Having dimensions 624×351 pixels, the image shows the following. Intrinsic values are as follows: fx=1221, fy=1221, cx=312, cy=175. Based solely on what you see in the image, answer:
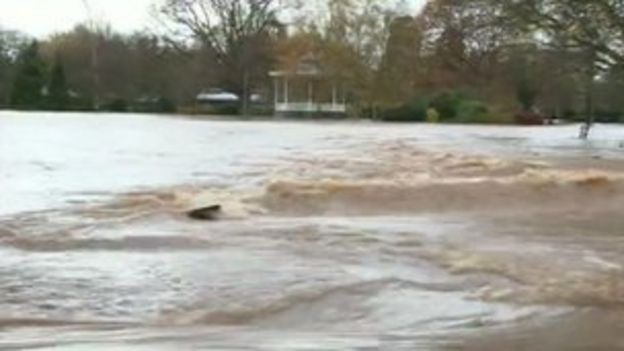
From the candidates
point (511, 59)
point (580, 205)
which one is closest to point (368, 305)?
point (580, 205)

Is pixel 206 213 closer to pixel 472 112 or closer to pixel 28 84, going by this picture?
pixel 472 112

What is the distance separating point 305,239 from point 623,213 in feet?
18.5

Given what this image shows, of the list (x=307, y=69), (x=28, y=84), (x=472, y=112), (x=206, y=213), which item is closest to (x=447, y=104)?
(x=472, y=112)

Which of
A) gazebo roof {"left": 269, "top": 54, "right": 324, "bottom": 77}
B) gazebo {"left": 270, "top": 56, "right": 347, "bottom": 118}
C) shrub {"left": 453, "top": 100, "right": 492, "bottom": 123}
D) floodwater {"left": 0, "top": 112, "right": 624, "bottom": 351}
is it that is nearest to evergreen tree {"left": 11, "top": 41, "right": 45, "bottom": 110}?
gazebo {"left": 270, "top": 56, "right": 347, "bottom": 118}

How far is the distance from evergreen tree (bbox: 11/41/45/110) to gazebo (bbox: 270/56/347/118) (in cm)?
1678

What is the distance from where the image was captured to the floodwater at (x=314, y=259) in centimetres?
742

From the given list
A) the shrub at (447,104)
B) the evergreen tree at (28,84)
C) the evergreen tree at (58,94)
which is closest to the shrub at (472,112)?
the shrub at (447,104)

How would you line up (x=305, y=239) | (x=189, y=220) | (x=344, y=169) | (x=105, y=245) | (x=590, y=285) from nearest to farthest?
A: (x=590, y=285) → (x=105, y=245) → (x=305, y=239) → (x=189, y=220) → (x=344, y=169)

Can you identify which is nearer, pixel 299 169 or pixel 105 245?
pixel 105 245

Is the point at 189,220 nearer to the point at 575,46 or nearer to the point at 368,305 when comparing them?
the point at 368,305

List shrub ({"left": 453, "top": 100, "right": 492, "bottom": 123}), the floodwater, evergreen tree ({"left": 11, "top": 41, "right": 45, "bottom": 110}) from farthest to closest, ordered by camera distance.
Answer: evergreen tree ({"left": 11, "top": 41, "right": 45, "bottom": 110}), shrub ({"left": 453, "top": 100, "right": 492, "bottom": 123}), the floodwater

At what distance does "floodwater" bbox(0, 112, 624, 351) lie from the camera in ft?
24.3

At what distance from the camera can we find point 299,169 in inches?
890

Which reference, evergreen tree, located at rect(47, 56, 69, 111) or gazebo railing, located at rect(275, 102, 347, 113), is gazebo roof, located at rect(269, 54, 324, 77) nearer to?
gazebo railing, located at rect(275, 102, 347, 113)
